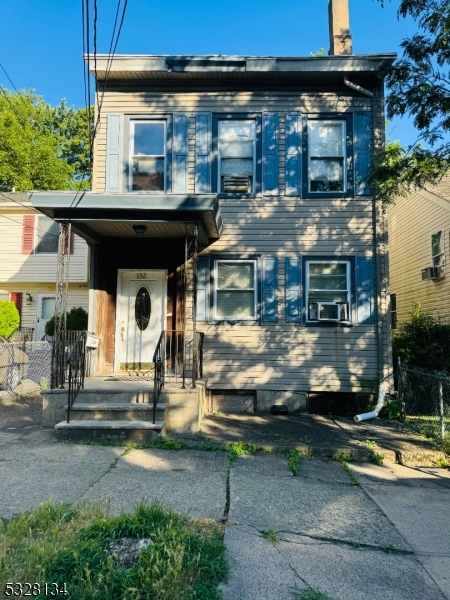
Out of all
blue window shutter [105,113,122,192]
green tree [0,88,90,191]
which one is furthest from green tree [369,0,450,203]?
green tree [0,88,90,191]

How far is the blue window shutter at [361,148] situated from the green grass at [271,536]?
Answer: 6933mm

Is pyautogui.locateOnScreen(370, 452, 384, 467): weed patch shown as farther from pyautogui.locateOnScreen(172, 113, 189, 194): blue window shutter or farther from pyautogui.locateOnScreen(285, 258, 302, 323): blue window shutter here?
pyautogui.locateOnScreen(172, 113, 189, 194): blue window shutter

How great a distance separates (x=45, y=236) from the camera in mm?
16391

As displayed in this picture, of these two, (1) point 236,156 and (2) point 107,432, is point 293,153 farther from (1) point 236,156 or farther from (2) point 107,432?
(2) point 107,432

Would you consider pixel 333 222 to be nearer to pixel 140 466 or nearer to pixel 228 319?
pixel 228 319

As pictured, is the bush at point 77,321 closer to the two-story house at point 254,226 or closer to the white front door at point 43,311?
the two-story house at point 254,226

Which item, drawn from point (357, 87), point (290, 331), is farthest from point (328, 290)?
point (357, 87)

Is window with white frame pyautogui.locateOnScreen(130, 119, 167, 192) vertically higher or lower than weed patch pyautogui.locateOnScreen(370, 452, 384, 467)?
higher

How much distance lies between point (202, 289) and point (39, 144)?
21123 millimetres

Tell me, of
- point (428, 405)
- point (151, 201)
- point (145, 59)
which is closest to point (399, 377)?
point (428, 405)

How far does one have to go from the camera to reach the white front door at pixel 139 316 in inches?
336

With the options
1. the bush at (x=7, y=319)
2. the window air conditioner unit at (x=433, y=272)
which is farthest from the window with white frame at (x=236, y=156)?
the bush at (x=7, y=319)

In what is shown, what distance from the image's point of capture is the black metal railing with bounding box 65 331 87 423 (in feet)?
20.0

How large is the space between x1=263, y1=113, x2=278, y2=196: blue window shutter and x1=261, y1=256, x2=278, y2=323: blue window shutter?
1.42 meters
